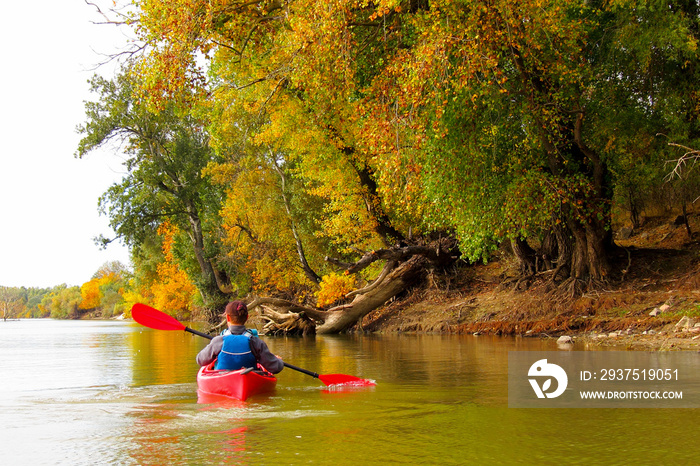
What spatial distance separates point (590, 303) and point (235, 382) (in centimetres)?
1003

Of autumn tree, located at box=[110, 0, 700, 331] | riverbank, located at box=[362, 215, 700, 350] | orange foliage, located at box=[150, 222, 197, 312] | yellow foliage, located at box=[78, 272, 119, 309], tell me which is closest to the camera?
autumn tree, located at box=[110, 0, 700, 331]

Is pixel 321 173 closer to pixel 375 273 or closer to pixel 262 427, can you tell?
pixel 375 273

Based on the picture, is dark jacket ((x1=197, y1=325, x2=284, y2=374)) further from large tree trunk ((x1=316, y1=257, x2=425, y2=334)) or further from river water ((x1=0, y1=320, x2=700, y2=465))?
large tree trunk ((x1=316, y1=257, x2=425, y2=334))

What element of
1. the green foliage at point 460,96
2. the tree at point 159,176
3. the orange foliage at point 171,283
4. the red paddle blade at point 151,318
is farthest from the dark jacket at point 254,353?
the orange foliage at point 171,283

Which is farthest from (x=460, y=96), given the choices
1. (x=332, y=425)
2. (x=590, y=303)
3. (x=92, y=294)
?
(x=92, y=294)

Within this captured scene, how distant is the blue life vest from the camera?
25.5 ft

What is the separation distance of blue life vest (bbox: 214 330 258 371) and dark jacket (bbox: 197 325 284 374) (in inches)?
3.5

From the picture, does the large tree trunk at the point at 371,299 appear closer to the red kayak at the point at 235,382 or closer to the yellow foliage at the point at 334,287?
→ the yellow foliage at the point at 334,287

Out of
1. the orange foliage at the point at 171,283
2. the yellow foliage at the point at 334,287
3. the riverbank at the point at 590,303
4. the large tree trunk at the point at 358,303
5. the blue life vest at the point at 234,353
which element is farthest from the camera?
the orange foliage at the point at 171,283

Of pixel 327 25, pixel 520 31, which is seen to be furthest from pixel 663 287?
pixel 327 25

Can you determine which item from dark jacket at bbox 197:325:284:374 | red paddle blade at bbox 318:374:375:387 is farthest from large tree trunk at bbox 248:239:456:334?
dark jacket at bbox 197:325:284:374

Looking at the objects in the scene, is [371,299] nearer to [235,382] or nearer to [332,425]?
[235,382]

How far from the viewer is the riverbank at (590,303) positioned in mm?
12125

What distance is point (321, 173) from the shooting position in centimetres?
1994
